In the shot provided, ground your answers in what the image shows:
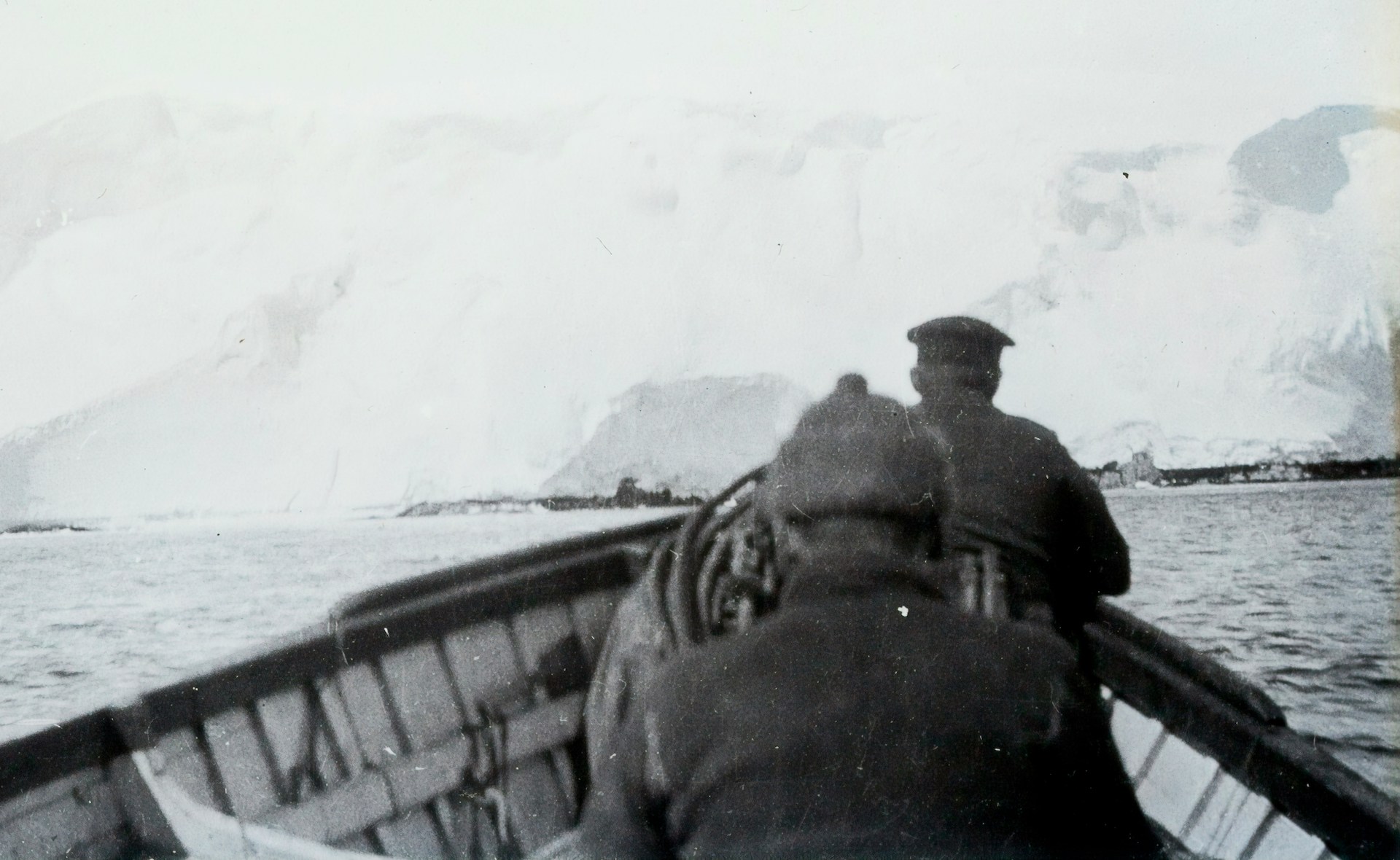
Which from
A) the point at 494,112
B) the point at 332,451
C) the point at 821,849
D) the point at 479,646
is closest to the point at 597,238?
the point at 494,112

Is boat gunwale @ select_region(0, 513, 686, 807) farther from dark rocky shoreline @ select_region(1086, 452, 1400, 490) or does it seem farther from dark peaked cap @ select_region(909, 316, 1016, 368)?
dark rocky shoreline @ select_region(1086, 452, 1400, 490)

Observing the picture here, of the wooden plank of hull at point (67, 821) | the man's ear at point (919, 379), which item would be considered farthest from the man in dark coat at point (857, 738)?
the wooden plank of hull at point (67, 821)

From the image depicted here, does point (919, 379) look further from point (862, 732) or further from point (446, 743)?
point (446, 743)

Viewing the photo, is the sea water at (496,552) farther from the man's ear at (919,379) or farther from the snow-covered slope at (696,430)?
the man's ear at (919,379)

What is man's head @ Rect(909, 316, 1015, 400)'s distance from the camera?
2156mm

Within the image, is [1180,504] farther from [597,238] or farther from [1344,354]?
[597,238]

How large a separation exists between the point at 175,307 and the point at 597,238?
122 centimetres

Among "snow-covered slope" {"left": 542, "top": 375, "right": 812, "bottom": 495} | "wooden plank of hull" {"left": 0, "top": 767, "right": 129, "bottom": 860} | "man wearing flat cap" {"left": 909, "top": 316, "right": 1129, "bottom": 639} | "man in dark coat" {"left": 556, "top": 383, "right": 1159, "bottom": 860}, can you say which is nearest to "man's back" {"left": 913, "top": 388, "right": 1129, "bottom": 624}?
"man wearing flat cap" {"left": 909, "top": 316, "right": 1129, "bottom": 639}

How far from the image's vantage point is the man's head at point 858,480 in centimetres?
154

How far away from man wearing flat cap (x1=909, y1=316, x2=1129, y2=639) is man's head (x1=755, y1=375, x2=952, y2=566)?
0.06 meters

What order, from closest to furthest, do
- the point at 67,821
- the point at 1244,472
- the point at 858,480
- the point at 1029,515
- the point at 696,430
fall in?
the point at 858,480 < the point at 67,821 < the point at 1029,515 < the point at 1244,472 < the point at 696,430

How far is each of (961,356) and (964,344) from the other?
0.10 feet

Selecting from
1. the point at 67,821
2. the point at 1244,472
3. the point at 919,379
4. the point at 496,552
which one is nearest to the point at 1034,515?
the point at 919,379

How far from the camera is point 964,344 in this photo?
2178mm
